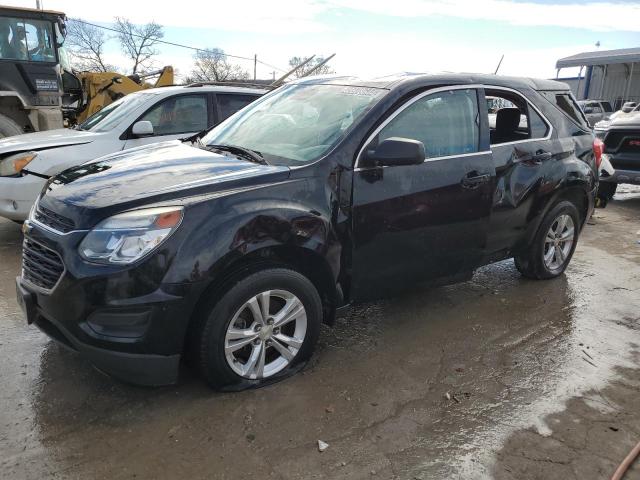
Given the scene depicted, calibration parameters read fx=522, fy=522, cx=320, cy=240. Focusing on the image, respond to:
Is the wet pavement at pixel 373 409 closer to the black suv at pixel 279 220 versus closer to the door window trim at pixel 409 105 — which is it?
the black suv at pixel 279 220

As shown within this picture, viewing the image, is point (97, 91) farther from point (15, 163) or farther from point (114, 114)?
point (15, 163)

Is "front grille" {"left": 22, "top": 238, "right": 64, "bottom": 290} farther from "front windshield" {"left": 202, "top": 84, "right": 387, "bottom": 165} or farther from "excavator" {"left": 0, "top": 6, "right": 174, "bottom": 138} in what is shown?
"excavator" {"left": 0, "top": 6, "right": 174, "bottom": 138}

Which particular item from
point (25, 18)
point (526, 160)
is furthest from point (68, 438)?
point (25, 18)

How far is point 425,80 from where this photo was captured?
11.9 ft

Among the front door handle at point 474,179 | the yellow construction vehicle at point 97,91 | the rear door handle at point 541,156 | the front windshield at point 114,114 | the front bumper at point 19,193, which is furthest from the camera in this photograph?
the yellow construction vehicle at point 97,91

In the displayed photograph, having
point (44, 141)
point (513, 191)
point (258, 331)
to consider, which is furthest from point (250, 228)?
point (44, 141)

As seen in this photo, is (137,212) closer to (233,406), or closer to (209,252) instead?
(209,252)

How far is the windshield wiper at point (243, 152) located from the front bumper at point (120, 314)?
1020 millimetres

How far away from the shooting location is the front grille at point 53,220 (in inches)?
106

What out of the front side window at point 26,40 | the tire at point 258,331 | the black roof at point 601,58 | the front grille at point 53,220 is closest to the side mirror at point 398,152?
the tire at point 258,331

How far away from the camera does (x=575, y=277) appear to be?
5227 mm

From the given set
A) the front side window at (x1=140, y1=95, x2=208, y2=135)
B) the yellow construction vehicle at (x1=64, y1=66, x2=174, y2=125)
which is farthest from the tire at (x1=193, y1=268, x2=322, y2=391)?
the yellow construction vehicle at (x1=64, y1=66, x2=174, y2=125)

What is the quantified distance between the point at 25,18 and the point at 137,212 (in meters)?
8.17

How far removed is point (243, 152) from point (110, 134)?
10.1 feet
